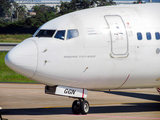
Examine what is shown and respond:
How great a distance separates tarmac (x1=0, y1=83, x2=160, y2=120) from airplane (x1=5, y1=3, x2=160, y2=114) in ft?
4.68

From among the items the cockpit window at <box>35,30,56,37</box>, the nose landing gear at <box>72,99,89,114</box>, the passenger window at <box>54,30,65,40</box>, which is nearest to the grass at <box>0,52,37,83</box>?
the nose landing gear at <box>72,99,89,114</box>

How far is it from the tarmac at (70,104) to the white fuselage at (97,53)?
61.8 inches

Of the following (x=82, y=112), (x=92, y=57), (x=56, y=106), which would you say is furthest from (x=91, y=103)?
(x=92, y=57)

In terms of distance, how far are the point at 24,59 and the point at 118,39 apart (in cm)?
433

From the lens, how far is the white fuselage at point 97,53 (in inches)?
581

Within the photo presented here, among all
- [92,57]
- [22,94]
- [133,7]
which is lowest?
[22,94]

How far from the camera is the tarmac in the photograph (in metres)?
16.4

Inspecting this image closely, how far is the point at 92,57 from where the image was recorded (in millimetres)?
15336

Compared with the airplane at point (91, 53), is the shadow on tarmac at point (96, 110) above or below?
below

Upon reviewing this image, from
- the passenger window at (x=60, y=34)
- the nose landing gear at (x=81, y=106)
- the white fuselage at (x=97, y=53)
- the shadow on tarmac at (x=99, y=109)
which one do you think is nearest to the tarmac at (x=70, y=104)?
the shadow on tarmac at (x=99, y=109)

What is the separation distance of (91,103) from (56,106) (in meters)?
2.46

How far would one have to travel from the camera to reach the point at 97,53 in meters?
15.4

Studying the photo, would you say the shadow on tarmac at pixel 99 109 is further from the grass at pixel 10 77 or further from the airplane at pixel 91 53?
the grass at pixel 10 77

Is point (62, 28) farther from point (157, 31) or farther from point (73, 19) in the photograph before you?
point (157, 31)
